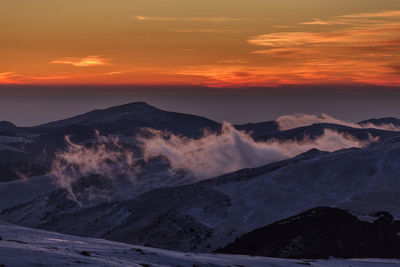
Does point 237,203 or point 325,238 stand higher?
point 325,238

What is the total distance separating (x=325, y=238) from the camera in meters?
87.7

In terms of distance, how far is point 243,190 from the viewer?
126125 millimetres

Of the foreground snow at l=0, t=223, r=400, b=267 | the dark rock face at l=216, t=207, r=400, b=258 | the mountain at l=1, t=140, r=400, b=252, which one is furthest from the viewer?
the mountain at l=1, t=140, r=400, b=252

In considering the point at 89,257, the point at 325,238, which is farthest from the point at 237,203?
the point at 89,257

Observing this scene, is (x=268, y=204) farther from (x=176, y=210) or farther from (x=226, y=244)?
(x=226, y=244)

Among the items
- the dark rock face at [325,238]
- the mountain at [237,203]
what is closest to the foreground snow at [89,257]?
the dark rock face at [325,238]

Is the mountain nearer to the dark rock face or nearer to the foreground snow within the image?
the dark rock face

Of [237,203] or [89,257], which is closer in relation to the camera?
[89,257]

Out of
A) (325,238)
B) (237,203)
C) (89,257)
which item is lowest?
(237,203)

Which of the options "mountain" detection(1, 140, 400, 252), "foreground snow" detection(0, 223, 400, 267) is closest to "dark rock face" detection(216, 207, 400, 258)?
"mountain" detection(1, 140, 400, 252)

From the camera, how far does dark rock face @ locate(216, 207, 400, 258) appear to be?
82812mm

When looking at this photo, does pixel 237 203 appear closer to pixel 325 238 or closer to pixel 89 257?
pixel 325 238

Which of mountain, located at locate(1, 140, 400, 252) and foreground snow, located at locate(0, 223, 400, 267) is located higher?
foreground snow, located at locate(0, 223, 400, 267)

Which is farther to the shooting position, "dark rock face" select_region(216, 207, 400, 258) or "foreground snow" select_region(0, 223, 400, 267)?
"dark rock face" select_region(216, 207, 400, 258)
